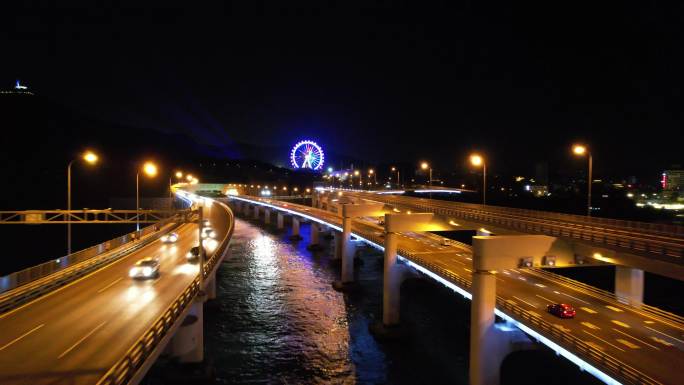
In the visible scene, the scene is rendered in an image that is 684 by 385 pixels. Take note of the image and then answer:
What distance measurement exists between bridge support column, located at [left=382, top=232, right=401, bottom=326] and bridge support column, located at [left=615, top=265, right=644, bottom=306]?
52.0 ft

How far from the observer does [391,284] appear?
125 feet

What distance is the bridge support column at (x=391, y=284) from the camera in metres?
37.7

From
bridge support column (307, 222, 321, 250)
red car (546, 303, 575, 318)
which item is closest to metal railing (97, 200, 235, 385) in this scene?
red car (546, 303, 575, 318)

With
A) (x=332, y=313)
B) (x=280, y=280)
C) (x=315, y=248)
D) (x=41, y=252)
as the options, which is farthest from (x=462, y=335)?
(x=41, y=252)

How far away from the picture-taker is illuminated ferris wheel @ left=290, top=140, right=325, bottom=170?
139500 mm

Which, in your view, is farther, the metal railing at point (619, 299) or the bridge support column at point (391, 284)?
the bridge support column at point (391, 284)

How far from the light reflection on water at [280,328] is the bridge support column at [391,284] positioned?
11.8 ft

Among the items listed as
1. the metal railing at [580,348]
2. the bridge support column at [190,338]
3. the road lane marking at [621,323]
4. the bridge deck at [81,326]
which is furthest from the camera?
the bridge support column at [190,338]

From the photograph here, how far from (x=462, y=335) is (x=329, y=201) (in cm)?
7432

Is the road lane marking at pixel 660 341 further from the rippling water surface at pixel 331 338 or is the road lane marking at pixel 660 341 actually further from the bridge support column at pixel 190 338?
the bridge support column at pixel 190 338

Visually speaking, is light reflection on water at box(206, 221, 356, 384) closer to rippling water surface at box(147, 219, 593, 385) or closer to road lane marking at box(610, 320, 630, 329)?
rippling water surface at box(147, 219, 593, 385)

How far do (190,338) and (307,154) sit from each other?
113933 mm

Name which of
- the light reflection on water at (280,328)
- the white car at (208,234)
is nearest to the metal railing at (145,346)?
the light reflection on water at (280,328)

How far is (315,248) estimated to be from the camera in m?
81.7
